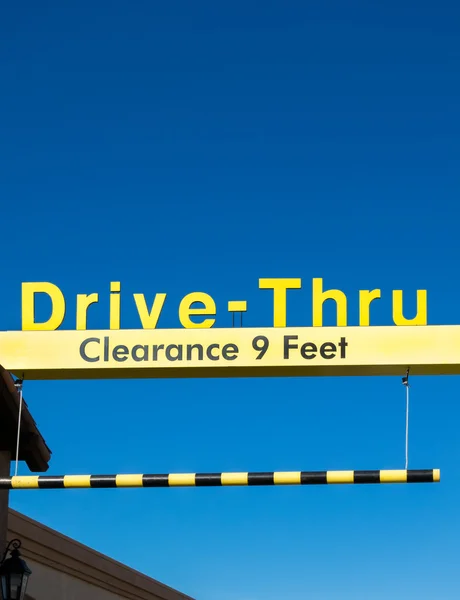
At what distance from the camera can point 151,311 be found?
1587 cm

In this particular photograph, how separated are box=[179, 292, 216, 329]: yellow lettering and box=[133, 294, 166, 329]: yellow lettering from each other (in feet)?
0.87

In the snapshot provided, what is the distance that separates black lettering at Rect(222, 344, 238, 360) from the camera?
15.5 metres

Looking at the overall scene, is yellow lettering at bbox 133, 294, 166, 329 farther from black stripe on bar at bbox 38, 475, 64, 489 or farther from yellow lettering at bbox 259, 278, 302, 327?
black stripe on bar at bbox 38, 475, 64, 489

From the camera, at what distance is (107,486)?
45.8 ft

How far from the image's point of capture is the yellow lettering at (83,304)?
16.0 m

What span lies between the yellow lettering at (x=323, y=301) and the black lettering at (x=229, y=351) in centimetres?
104

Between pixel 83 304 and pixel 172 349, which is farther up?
pixel 83 304

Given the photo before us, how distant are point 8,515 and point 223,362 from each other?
3357mm

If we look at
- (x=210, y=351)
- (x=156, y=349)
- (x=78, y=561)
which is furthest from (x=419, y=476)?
(x=78, y=561)

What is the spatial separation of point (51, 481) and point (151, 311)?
2.83 meters

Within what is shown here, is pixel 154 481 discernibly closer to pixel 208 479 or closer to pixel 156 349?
pixel 208 479

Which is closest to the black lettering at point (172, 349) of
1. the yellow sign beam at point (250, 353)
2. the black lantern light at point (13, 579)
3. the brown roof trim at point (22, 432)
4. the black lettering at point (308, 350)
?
the yellow sign beam at point (250, 353)

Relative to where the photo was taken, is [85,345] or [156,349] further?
[85,345]

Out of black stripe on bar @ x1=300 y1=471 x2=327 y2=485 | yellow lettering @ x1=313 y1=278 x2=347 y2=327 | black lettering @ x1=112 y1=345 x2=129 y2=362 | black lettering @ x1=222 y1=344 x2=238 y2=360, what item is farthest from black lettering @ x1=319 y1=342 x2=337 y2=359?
black lettering @ x1=112 y1=345 x2=129 y2=362
